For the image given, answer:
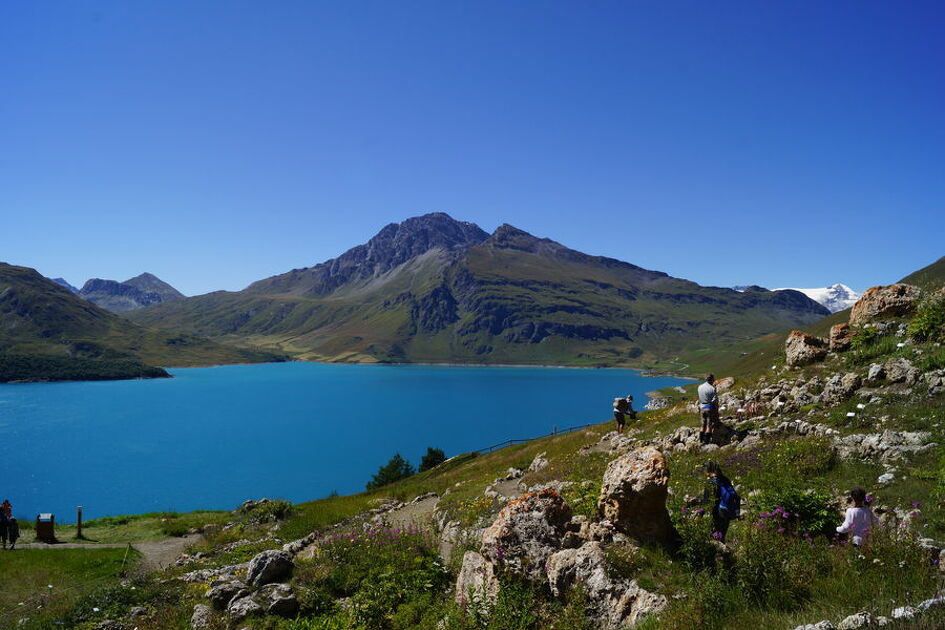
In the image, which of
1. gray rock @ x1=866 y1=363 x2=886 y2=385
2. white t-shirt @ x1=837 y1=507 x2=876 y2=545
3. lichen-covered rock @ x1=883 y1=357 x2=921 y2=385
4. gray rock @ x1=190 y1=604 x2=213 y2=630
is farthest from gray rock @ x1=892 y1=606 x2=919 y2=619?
gray rock @ x1=866 y1=363 x2=886 y2=385

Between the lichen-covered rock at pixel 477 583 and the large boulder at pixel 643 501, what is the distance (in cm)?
294

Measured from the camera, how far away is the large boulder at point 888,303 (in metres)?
23.7

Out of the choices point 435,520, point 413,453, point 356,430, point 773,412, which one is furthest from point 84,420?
point 773,412

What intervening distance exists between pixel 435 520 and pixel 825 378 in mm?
Result: 18796

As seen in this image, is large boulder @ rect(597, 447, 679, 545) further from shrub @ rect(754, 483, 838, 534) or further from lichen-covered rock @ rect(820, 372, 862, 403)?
lichen-covered rock @ rect(820, 372, 862, 403)

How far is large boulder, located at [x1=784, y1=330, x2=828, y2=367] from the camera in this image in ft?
78.6

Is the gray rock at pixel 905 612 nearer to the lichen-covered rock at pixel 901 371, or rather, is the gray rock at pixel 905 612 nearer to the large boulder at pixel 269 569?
the large boulder at pixel 269 569

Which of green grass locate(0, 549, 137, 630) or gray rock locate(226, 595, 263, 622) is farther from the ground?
gray rock locate(226, 595, 263, 622)

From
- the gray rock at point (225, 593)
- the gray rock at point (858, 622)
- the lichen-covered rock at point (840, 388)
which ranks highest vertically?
the lichen-covered rock at point (840, 388)

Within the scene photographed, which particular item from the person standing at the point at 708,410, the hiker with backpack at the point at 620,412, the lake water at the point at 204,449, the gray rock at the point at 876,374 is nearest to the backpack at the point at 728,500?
the person standing at the point at 708,410

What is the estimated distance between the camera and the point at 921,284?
82.8 ft

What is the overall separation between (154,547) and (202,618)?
18138mm

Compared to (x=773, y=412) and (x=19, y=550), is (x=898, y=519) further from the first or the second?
(x=19, y=550)

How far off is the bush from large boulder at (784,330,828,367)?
12.9 feet
